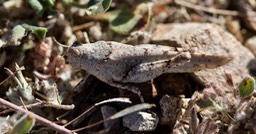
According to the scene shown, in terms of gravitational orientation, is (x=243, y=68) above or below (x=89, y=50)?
below

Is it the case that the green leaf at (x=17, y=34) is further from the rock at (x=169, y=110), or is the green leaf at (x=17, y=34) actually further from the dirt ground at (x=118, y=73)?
the rock at (x=169, y=110)

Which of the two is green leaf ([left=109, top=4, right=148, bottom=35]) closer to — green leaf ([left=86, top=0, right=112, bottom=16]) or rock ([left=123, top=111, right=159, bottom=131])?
green leaf ([left=86, top=0, right=112, bottom=16])

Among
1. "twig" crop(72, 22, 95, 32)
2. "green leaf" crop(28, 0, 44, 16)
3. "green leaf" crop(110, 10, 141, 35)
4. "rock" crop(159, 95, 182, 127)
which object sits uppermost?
"green leaf" crop(28, 0, 44, 16)

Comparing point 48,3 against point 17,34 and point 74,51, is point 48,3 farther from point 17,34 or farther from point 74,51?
point 74,51

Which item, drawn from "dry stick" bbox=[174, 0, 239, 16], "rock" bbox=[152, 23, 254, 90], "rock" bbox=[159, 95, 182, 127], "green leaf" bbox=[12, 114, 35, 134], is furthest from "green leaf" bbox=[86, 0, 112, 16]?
"dry stick" bbox=[174, 0, 239, 16]

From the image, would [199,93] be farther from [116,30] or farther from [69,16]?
[69,16]

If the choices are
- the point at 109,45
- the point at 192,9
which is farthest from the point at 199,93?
the point at 192,9
